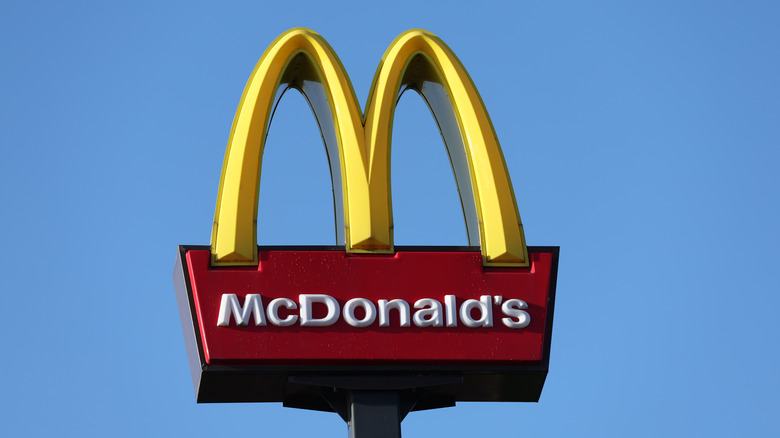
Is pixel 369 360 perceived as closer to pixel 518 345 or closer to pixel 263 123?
pixel 518 345

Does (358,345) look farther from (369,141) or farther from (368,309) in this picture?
(369,141)

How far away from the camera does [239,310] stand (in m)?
16.2

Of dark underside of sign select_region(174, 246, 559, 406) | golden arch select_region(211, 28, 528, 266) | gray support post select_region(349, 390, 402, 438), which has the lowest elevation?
gray support post select_region(349, 390, 402, 438)

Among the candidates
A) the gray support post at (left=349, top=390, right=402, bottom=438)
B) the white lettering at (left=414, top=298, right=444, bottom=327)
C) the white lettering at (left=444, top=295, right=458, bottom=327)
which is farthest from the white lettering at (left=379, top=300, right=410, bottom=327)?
the gray support post at (left=349, top=390, right=402, bottom=438)

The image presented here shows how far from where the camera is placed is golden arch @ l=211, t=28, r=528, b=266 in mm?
16797

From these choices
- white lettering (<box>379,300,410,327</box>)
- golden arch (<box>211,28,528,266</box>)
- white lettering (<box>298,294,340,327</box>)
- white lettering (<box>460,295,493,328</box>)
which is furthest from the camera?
golden arch (<box>211,28,528,266</box>)

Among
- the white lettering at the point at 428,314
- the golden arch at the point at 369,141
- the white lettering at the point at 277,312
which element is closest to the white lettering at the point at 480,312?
the white lettering at the point at 428,314

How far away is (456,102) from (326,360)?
368cm

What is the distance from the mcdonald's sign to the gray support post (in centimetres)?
19

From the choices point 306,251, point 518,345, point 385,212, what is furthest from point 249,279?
point 518,345

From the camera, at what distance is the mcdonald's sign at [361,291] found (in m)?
16.2

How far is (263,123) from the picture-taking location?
17250mm

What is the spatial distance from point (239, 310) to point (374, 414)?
181cm

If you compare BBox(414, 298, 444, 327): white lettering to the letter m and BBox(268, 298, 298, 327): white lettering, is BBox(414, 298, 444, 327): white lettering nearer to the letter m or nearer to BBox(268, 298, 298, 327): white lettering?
BBox(268, 298, 298, 327): white lettering
